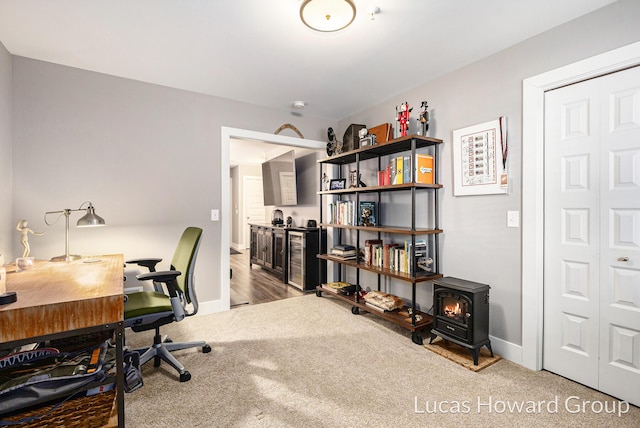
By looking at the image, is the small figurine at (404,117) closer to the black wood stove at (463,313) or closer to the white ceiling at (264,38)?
the white ceiling at (264,38)

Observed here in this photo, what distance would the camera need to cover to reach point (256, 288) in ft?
14.3

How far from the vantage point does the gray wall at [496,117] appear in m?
1.88

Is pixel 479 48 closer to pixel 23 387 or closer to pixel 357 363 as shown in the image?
pixel 357 363

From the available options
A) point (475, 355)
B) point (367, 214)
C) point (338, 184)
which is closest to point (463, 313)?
point (475, 355)

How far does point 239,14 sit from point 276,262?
3.81 m

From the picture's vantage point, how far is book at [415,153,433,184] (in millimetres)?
2686

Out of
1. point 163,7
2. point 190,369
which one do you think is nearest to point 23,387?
point 190,369

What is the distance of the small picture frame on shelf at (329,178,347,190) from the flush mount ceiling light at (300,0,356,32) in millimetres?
1984

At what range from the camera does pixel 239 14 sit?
6.28 feet

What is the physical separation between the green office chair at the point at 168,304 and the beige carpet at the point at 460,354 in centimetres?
185

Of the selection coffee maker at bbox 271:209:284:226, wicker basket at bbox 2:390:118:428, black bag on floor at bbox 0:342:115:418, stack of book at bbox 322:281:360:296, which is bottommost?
stack of book at bbox 322:281:360:296

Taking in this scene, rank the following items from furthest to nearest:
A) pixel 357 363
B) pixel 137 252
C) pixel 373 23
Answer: pixel 137 252
pixel 357 363
pixel 373 23

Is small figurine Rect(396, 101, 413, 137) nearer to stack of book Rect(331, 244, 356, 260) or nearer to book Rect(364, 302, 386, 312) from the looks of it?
stack of book Rect(331, 244, 356, 260)

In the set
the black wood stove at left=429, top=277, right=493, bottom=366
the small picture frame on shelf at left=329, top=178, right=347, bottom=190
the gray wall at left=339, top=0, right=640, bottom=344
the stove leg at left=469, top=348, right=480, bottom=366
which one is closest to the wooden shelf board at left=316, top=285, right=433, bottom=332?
the black wood stove at left=429, top=277, right=493, bottom=366
